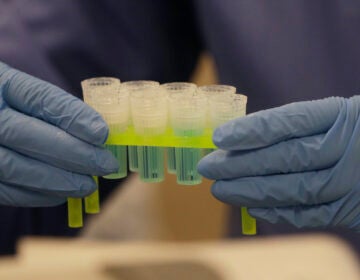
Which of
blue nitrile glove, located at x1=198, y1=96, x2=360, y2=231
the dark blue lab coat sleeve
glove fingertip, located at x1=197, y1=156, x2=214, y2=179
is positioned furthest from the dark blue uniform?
glove fingertip, located at x1=197, y1=156, x2=214, y2=179

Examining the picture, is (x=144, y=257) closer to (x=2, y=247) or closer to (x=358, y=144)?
(x=2, y=247)

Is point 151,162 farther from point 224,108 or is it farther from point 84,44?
point 84,44

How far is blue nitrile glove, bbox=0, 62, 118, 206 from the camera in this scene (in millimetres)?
858

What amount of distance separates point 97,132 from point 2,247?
558mm

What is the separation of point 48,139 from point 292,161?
1.06 feet

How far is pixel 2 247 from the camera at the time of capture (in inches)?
50.7

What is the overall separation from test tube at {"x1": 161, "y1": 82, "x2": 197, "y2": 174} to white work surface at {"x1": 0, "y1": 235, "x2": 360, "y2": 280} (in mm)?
332

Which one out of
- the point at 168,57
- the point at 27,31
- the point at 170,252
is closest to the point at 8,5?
the point at 27,31

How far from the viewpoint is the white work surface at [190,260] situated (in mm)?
1145

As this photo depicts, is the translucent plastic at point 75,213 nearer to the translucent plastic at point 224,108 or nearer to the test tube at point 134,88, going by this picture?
the test tube at point 134,88

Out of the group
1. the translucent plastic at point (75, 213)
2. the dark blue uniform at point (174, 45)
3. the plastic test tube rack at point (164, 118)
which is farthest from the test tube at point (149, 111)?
the dark blue uniform at point (174, 45)

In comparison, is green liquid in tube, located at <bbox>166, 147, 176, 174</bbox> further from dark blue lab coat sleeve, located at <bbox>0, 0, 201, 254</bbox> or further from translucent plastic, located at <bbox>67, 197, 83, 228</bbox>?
dark blue lab coat sleeve, located at <bbox>0, 0, 201, 254</bbox>

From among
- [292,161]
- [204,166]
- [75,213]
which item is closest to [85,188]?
[75,213]

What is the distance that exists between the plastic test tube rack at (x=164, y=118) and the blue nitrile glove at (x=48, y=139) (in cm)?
3
